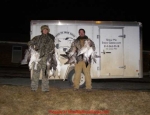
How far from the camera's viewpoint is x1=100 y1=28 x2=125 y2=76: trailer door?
10125mm

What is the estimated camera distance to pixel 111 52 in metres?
10.2

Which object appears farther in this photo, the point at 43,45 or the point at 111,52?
the point at 111,52

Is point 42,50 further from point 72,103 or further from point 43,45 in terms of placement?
point 72,103

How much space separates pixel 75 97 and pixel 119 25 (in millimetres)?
4107

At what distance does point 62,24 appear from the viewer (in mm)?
9945

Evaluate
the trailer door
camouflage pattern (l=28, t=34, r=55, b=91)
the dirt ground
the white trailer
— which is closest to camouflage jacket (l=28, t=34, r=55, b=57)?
camouflage pattern (l=28, t=34, r=55, b=91)

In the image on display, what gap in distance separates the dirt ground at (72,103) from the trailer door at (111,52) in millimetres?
2258

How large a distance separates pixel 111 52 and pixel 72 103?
3.88 meters

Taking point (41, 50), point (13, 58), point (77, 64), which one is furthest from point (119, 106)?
point (13, 58)

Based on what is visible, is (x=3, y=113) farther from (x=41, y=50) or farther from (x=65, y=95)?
(x=41, y=50)

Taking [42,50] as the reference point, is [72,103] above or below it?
below

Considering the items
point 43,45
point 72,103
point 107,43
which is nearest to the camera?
point 72,103

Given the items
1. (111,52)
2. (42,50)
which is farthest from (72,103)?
(111,52)

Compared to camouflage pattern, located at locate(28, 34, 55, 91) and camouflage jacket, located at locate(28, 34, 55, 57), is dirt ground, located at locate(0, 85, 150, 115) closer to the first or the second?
camouflage pattern, located at locate(28, 34, 55, 91)
